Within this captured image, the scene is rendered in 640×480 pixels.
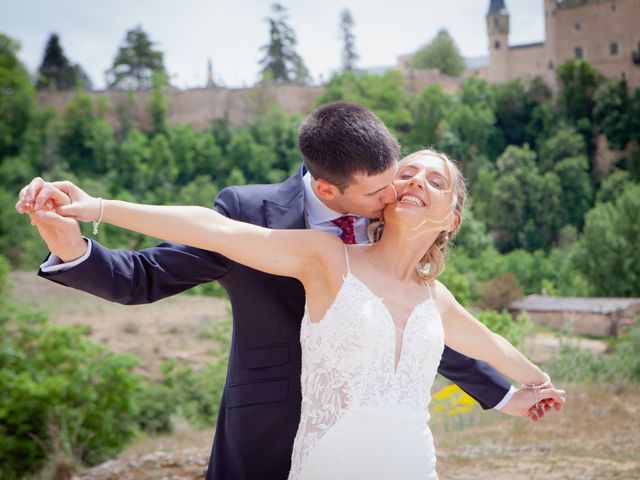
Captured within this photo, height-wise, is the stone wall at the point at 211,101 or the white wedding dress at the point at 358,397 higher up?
the stone wall at the point at 211,101

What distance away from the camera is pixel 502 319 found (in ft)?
47.2

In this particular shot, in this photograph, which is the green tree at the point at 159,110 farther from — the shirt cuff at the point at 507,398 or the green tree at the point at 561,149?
the shirt cuff at the point at 507,398

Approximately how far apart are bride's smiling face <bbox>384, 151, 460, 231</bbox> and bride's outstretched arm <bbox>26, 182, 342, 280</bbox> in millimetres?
176

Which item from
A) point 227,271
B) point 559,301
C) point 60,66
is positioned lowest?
point 559,301

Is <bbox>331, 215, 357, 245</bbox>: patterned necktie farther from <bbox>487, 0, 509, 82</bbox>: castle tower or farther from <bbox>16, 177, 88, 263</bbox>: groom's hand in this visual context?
<bbox>487, 0, 509, 82</bbox>: castle tower

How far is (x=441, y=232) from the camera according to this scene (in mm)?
2170

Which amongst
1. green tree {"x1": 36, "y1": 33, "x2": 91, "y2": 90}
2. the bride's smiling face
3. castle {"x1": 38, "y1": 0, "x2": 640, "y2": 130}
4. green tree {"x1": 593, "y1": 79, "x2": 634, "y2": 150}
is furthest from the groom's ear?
green tree {"x1": 36, "y1": 33, "x2": 91, "y2": 90}

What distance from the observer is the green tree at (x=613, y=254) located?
26453mm

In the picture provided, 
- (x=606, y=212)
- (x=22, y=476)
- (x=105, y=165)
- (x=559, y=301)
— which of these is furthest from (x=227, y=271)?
(x=105, y=165)

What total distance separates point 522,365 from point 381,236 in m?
0.62

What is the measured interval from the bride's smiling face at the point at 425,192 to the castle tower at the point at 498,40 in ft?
141

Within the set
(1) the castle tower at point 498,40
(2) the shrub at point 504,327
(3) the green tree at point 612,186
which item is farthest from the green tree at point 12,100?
(2) the shrub at point 504,327

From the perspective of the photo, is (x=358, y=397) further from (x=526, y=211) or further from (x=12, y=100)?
(x=12, y=100)

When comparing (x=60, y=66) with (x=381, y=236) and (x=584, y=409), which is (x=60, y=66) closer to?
(x=584, y=409)
